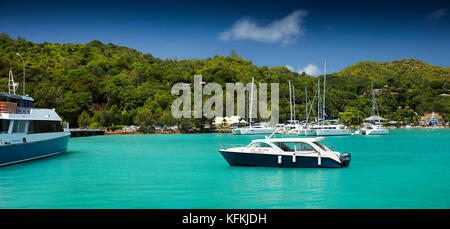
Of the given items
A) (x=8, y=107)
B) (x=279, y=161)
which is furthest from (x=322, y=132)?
(x=8, y=107)

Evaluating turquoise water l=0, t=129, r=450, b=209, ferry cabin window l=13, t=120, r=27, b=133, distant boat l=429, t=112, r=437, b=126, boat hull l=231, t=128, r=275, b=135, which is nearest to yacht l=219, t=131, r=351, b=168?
turquoise water l=0, t=129, r=450, b=209

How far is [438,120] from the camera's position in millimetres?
130625

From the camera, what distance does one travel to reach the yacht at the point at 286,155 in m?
23.1

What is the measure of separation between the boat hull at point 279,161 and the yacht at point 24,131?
14.4m

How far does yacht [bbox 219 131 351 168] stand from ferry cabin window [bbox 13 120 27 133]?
14619mm

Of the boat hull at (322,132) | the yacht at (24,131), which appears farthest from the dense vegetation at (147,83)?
the yacht at (24,131)

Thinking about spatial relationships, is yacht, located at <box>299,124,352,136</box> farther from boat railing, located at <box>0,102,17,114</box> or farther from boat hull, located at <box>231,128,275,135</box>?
boat railing, located at <box>0,102,17,114</box>

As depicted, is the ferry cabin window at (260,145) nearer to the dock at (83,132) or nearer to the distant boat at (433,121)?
the dock at (83,132)

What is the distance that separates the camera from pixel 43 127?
101 ft

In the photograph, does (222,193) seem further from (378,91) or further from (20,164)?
(378,91)

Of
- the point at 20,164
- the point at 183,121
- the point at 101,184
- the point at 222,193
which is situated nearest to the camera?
the point at 222,193

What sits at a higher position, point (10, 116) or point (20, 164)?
point (10, 116)
